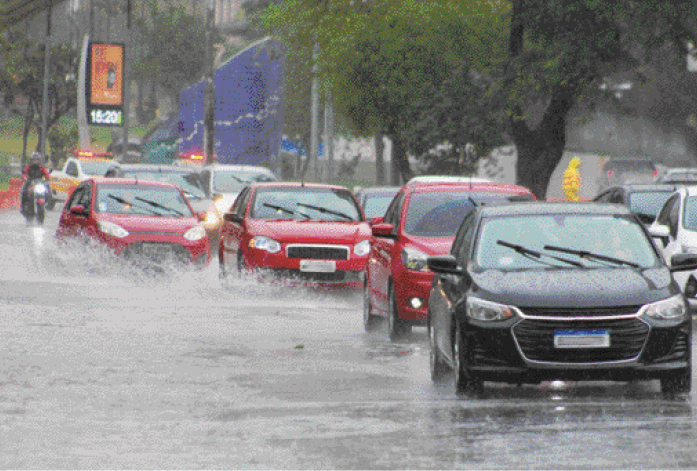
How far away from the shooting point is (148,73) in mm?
142000

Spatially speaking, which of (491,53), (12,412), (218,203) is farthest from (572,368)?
(491,53)

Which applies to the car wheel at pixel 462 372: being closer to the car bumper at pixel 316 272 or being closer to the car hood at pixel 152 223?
the car bumper at pixel 316 272

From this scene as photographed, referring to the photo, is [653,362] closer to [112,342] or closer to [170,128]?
[112,342]

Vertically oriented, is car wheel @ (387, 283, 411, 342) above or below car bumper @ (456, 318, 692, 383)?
below

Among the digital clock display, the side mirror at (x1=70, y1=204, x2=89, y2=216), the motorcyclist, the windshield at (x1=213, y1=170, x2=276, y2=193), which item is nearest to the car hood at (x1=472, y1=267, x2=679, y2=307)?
the side mirror at (x1=70, y1=204, x2=89, y2=216)

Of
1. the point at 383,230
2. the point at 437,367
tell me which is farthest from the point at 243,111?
the point at 437,367

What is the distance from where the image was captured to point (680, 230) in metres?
20.1

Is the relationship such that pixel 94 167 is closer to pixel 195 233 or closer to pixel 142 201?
pixel 142 201

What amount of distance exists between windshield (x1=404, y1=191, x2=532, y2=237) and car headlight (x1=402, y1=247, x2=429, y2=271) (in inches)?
26.9

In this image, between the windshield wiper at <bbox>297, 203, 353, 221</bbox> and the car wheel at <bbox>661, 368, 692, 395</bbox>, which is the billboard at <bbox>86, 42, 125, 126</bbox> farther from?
the car wheel at <bbox>661, 368, 692, 395</bbox>

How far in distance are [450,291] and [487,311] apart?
0.97 meters

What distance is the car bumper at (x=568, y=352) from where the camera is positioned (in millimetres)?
11148

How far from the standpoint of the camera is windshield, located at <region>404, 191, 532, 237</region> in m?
17.1

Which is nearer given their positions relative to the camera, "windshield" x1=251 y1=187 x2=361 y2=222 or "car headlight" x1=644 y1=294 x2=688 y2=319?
"car headlight" x1=644 y1=294 x2=688 y2=319
